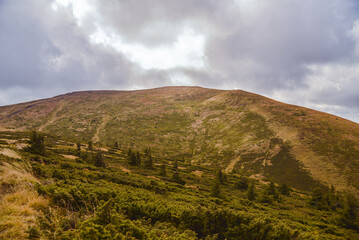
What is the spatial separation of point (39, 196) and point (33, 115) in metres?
171

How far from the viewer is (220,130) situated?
99.7 meters

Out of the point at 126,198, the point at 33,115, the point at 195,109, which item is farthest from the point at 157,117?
the point at 126,198

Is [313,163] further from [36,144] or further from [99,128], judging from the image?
[99,128]

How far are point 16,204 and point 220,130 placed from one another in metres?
99.8

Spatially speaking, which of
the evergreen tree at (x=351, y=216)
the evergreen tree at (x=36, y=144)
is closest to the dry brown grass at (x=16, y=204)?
the evergreen tree at (x=36, y=144)

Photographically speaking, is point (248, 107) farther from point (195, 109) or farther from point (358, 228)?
point (358, 228)

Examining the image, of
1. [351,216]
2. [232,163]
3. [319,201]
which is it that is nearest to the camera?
[351,216]

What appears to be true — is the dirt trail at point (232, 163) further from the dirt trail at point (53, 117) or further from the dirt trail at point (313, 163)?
the dirt trail at point (53, 117)

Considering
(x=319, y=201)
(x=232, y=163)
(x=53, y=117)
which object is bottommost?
(x=319, y=201)

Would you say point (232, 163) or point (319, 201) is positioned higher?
point (232, 163)

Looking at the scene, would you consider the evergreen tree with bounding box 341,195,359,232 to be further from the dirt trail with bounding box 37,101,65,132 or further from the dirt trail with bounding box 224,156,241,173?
the dirt trail with bounding box 37,101,65,132

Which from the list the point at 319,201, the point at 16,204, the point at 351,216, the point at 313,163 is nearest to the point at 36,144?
the point at 16,204

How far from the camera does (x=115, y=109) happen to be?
473ft

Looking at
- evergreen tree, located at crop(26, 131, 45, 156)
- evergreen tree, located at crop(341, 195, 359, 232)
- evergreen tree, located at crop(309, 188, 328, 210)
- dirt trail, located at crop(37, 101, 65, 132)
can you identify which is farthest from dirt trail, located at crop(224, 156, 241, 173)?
dirt trail, located at crop(37, 101, 65, 132)
